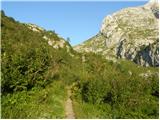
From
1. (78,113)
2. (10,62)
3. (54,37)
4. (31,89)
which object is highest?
(54,37)

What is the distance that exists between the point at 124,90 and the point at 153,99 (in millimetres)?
2413

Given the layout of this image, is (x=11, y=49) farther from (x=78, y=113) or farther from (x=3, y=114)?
(x=3, y=114)

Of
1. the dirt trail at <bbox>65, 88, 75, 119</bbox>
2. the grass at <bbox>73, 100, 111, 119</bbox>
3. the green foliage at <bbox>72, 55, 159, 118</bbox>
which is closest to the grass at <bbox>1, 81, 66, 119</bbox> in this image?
the dirt trail at <bbox>65, 88, 75, 119</bbox>

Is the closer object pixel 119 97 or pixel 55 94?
pixel 119 97

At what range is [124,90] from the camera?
28.4m

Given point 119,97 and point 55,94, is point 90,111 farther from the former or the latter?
point 55,94

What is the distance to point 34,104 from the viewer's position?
2662 cm

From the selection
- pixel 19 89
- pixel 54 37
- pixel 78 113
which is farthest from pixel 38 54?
pixel 54 37

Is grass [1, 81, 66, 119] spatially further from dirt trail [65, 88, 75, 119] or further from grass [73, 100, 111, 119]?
grass [73, 100, 111, 119]

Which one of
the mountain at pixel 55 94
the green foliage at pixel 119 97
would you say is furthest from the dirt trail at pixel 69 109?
the green foliage at pixel 119 97

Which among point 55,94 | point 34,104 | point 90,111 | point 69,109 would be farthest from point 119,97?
point 55,94

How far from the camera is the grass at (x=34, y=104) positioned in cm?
2292

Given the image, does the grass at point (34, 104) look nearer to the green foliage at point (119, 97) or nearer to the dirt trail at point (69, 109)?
the dirt trail at point (69, 109)

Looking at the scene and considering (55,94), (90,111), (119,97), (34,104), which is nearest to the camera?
(34,104)
